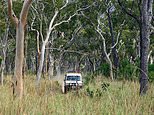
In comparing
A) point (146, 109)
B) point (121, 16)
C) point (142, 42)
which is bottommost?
point (146, 109)

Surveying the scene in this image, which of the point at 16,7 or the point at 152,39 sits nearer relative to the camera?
the point at 16,7

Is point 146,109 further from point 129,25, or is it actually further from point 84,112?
point 129,25

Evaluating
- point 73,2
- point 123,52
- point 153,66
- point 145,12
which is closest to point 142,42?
point 145,12

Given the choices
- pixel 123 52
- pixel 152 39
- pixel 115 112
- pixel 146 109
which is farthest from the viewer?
pixel 123 52

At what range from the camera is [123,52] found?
39812mm

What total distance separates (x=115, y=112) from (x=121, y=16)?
24.2 metres

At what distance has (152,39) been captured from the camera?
3309 cm

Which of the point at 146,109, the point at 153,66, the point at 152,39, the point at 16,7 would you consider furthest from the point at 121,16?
the point at 146,109

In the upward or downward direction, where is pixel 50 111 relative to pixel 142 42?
downward

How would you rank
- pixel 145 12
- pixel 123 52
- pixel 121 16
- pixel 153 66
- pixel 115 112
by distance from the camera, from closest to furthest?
pixel 115 112
pixel 145 12
pixel 153 66
pixel 121 16
pixel 123 52

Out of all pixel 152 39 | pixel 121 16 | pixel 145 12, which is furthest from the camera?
pixel 152 39

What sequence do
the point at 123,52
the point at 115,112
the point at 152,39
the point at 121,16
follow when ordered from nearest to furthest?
the point at 115,112 < the point at 121,16 < the point at 152,39 < the point at 123,52

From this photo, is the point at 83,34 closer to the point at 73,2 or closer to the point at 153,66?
the point at 73,2

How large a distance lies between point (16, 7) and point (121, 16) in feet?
30.2
